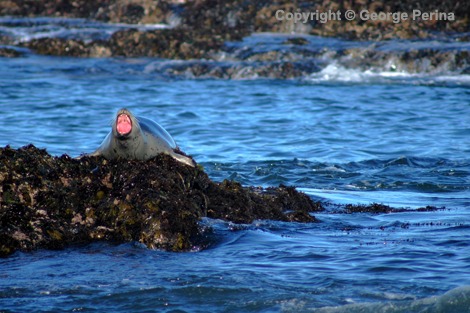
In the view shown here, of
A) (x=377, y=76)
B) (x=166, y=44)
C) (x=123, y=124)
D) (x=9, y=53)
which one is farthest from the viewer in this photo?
(x=9, y=53)

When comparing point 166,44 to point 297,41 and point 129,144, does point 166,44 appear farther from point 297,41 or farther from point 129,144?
point 129,144

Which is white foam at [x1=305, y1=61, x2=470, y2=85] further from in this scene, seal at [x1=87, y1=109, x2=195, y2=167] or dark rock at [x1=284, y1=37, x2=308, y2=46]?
seal at [x1=87, y1=109, x2=195, y2=167]

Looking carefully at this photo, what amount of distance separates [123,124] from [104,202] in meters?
1.04

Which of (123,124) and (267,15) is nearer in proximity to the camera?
(123,124)

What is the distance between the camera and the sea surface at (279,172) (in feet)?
17.8

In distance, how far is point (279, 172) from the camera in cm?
1063

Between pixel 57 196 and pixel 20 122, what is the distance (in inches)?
336

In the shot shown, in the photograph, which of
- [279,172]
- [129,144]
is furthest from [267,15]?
[129,144]

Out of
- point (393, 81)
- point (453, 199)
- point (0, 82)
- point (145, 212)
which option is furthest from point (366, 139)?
point (0, 82)

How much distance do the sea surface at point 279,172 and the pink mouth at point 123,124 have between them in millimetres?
1236

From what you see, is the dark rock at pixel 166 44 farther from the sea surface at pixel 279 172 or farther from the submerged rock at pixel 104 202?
the submerged rock at pixel 104 202

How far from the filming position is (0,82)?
19344 mm

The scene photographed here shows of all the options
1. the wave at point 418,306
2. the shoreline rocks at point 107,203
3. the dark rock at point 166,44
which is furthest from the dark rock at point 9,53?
the wave at point 418,306

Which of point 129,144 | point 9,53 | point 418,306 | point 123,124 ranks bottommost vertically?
point 418,306
